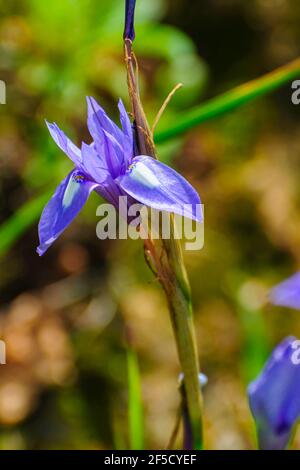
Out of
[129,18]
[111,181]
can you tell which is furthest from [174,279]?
[129,18]

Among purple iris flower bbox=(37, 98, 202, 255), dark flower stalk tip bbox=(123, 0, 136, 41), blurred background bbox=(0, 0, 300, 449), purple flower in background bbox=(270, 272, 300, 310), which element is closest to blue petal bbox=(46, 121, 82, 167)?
purple iris flower bbox=(37, 98, 202, 255)

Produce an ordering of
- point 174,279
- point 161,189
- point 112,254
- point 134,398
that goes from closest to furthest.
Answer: point 161,189 → point 174,279 → point 134,398 → point 112,254

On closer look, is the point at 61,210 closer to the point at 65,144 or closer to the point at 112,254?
the point at 65,144

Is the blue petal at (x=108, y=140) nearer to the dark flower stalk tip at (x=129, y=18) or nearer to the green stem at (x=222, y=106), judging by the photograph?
the dark flower stalk tip at (x=129, y=18)

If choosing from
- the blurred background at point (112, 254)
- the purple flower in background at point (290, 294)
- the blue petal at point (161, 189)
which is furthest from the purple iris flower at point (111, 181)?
the blurred background at point (112, 254)

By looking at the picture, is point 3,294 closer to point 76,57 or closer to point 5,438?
point 5,438
